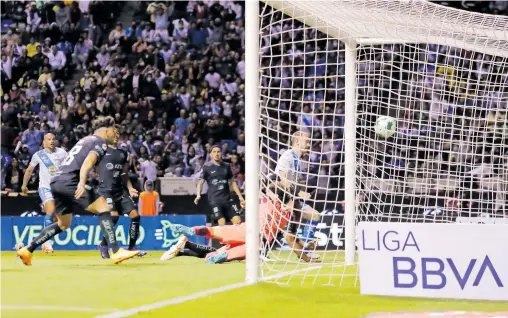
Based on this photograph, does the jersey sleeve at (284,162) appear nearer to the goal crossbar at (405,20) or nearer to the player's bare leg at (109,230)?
the goal crossbar at (405,20)

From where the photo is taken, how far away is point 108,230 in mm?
11914

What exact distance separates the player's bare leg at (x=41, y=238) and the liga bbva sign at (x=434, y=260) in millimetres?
5536

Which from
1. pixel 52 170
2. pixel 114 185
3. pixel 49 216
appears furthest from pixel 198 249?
pixel 49 216

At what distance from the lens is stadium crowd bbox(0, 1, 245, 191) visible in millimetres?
21391

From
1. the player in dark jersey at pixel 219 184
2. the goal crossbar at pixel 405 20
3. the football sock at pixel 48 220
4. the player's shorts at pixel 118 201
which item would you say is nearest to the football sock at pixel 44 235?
the player's shorts at pixel 118 201

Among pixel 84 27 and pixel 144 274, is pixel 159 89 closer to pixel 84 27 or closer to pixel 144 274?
pixel 84 27

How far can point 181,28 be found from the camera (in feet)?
79.3

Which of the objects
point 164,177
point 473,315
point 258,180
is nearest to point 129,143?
point 164,177

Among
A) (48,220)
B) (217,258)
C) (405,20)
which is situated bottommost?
(48,220)

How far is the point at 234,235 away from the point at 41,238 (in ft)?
9.55

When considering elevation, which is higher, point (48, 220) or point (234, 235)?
point (234, 235)

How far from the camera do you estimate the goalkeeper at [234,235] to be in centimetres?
935

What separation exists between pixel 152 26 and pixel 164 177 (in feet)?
21.5

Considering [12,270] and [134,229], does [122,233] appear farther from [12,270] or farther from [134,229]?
[12,270]
